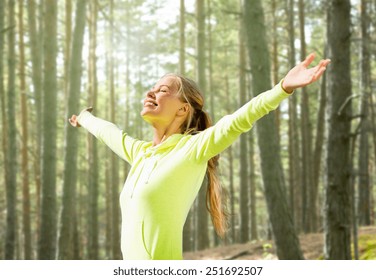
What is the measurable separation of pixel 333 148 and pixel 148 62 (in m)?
20.4

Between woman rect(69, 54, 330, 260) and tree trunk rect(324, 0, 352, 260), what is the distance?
4.84m

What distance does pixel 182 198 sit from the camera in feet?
7.27

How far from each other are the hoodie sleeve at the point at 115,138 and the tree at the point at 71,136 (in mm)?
6445

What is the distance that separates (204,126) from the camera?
8.45 ft

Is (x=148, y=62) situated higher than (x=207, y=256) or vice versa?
(x=148, y=62)

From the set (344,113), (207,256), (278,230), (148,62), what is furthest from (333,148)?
(148,62)

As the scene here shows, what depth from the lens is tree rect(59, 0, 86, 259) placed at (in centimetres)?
932

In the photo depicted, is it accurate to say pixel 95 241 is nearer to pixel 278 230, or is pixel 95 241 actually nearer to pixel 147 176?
pixel 278 230

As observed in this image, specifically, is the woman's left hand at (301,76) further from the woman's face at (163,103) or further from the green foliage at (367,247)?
the green foliage at (367,247)

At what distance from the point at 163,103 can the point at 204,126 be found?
27 centimetres

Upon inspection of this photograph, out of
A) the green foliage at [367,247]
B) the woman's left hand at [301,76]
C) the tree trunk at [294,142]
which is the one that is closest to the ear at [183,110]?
the woman's left hand at [301,76]

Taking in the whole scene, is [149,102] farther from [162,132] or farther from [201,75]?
[201,75]

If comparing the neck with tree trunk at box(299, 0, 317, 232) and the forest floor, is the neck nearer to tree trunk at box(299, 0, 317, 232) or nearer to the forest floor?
the forest floor

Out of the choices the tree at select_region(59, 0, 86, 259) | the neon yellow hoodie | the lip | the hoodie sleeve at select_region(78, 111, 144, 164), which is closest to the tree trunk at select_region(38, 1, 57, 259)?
the tree at select_region(59, 0, 86, 259)
